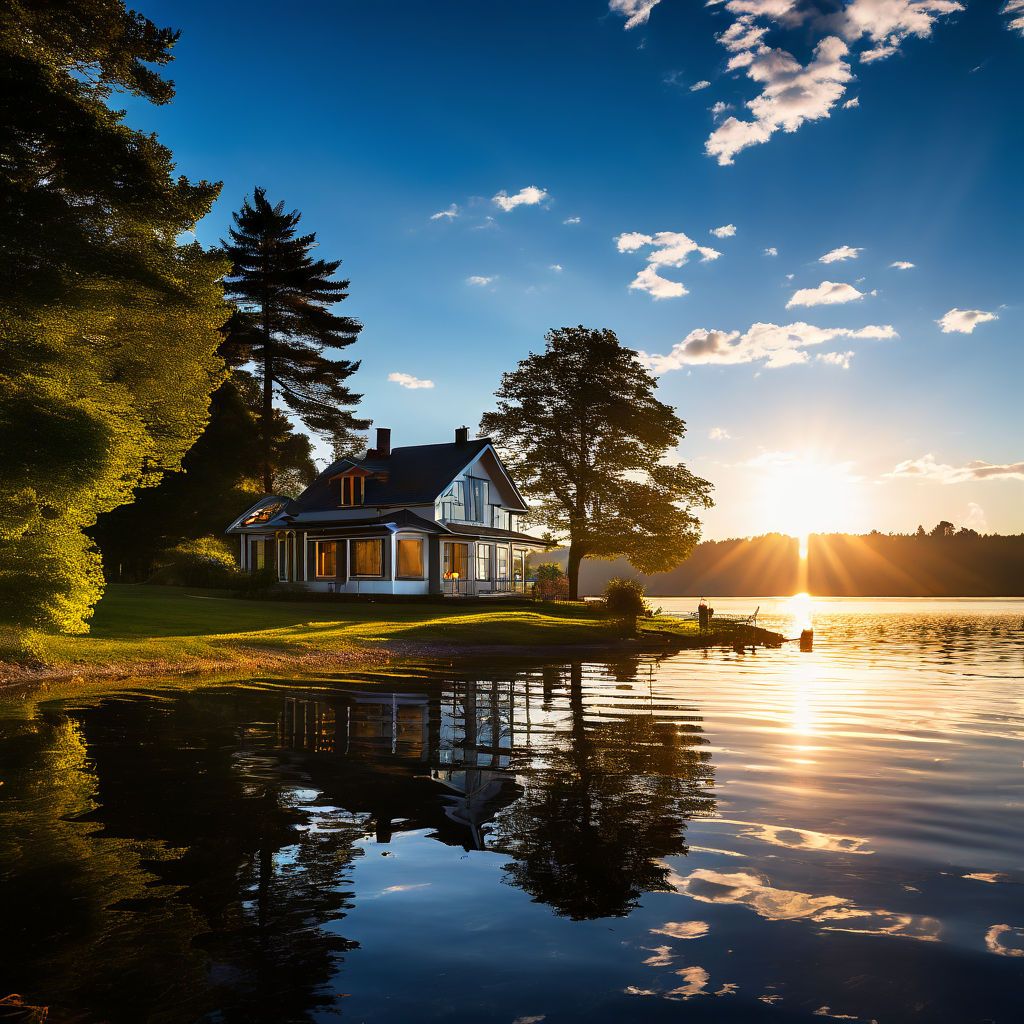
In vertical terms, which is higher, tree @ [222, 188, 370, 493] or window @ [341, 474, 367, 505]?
tree @ [222, 188, 370, 493]

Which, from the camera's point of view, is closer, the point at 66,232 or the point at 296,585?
the point at 66,232

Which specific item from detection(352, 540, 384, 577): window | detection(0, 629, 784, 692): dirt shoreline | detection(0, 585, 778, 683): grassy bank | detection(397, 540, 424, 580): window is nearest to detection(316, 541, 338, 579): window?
detection(352, 540, 384, 577): window

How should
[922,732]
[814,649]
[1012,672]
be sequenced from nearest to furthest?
[922,732]
[1012,672]
[814,649]

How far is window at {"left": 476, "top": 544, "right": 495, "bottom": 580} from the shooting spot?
5203 cm

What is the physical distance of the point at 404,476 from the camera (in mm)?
53375

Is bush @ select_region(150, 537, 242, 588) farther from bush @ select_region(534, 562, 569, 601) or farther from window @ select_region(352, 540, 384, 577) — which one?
bush @ select_region(534, 562, 569, 601)

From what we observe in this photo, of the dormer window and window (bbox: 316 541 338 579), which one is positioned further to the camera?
the dormer window

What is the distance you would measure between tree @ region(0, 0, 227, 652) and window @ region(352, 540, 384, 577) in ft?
77.1

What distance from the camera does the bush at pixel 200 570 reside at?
50.8 meters

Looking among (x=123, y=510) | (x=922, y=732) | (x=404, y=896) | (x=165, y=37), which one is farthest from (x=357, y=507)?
(x=404, y=896)

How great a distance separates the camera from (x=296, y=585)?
50.2 m

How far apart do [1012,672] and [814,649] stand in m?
11.5

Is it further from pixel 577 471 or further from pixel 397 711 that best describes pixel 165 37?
pixel 577 471

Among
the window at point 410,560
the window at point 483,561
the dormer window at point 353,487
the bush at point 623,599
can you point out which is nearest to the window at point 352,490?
the dormer window at point 353,487
